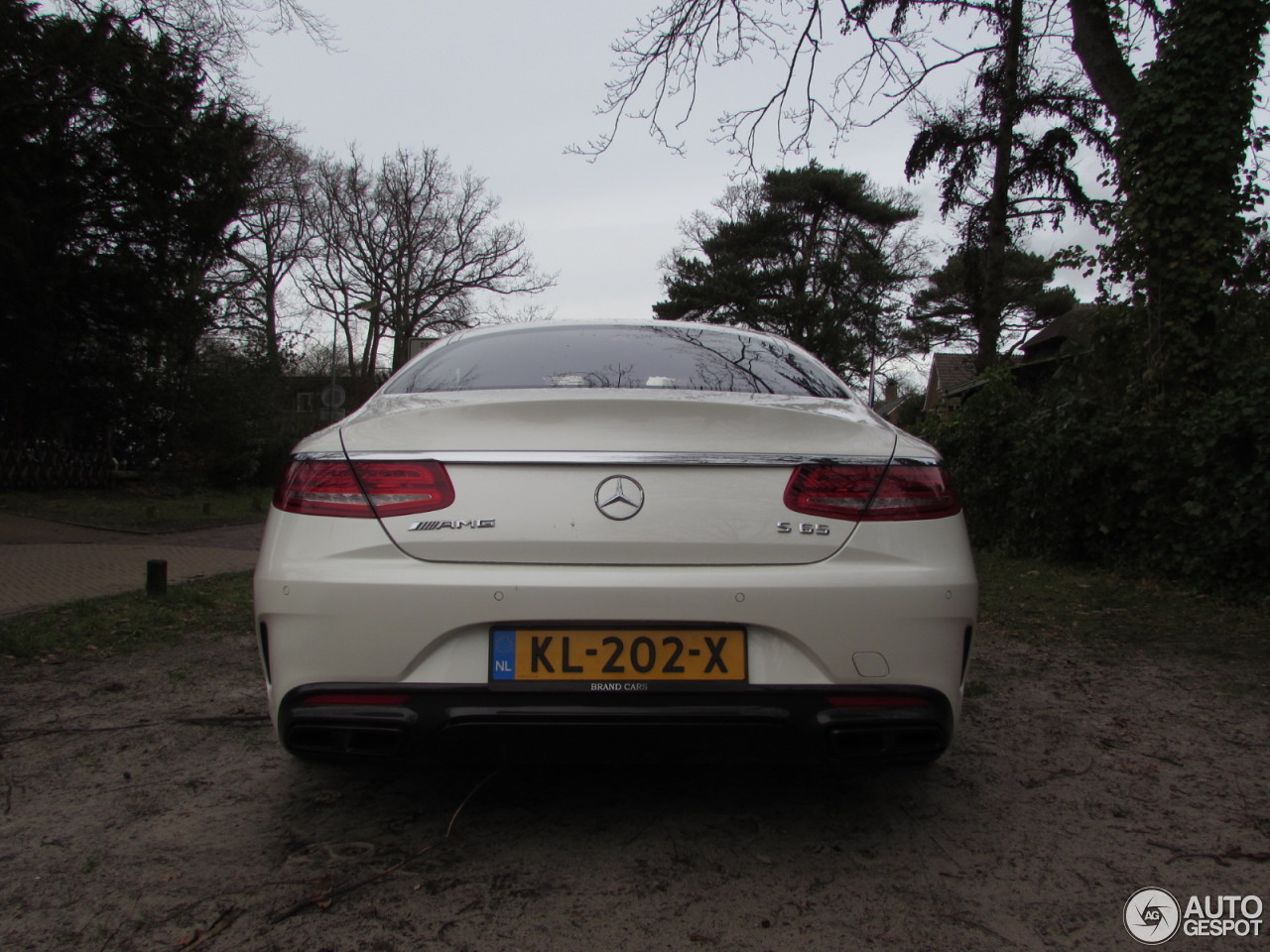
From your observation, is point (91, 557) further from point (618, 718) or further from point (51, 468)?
point (51, 468)

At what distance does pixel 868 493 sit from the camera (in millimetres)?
2514

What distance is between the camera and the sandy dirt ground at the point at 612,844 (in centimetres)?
217

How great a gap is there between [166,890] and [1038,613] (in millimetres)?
5720

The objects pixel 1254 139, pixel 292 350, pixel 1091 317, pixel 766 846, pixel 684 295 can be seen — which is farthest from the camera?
pixel 684 295

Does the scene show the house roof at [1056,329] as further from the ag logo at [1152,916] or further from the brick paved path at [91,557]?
the ag logo at [1152,916]

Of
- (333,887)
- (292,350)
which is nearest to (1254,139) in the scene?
(333,887)

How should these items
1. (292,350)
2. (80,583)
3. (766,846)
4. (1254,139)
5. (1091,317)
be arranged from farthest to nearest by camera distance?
(292,350)
(1091,317)
(1254,139)
(80,583)
(766,846)

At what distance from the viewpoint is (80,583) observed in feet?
24.6

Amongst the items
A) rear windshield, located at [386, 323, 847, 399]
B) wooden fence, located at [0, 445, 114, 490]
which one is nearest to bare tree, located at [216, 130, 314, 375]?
wooden fence, located at [0, 445, 114, 490]

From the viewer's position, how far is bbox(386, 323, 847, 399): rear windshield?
306 cm

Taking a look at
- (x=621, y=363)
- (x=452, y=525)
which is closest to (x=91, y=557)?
(x=621, y=363)

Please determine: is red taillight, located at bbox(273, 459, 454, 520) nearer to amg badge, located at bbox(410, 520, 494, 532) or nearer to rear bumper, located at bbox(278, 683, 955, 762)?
amg badge, located at bbox(410, 520, 494, 532)

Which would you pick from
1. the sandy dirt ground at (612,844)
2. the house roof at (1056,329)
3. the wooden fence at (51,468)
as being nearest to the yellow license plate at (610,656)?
A: the sandy dirt ground at (612,844)

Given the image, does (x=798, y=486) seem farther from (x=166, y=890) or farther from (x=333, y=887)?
(x=166, y=890)
